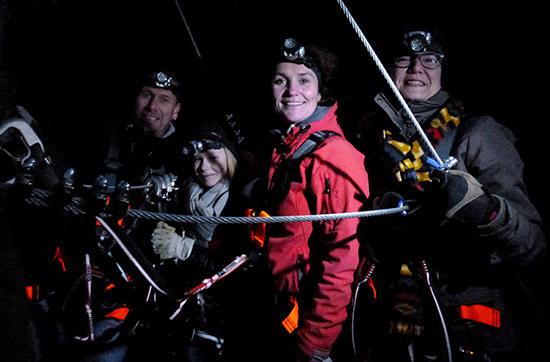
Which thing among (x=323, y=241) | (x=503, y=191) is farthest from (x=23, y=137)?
(x=503, y=191)

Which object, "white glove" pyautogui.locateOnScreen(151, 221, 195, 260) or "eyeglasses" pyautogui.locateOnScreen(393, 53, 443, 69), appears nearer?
"eyeglasses" pyautogui.locateOnScreen(393, 53, 443, 69)

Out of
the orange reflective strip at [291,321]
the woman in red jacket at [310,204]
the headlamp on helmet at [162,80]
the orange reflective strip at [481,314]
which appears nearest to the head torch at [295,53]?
the woman in red jacket at [310,204]

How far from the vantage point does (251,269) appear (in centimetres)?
310

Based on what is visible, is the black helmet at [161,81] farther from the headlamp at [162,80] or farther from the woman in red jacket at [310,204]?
the woman in red jacket at [310,204]

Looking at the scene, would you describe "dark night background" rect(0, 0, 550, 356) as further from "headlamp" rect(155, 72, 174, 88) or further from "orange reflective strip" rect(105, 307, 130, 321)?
"orange reflective strip" rect(105, 307, 130, 321)

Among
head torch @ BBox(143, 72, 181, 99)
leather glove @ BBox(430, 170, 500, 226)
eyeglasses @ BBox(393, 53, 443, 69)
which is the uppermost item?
head torch @ BBox(143, 72, 181, 99)

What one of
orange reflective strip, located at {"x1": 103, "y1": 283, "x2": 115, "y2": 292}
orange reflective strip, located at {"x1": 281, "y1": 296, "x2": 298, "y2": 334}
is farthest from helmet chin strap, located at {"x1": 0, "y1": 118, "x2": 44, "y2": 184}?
orange reflective strip, located at {"x1": 281, "y1": 296, "x2": 298, "y2": 334}

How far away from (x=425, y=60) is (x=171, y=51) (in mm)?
4082

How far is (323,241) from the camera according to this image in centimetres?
261

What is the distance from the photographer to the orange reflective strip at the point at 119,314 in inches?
129

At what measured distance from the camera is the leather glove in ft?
6.06

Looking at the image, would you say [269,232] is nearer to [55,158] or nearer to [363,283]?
[363,283]

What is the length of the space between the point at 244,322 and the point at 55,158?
2236 millimetres

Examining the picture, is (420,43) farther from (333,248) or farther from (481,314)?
(481,314)
